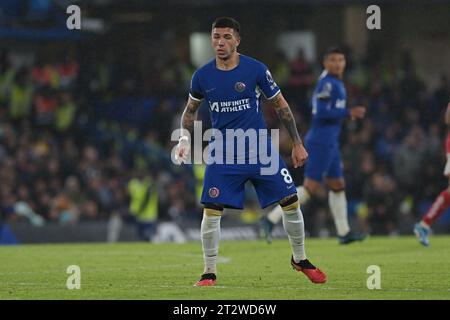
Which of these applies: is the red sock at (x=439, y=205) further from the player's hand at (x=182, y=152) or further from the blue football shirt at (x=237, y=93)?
the player's hand at (x=182, y=152)

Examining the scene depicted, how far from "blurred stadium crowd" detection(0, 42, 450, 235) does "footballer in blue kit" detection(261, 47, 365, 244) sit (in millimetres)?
6526

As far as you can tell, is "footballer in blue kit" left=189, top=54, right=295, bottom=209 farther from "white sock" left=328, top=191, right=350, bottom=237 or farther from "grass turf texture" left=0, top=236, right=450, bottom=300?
"white sock" left=328, top=191, right=350, bottom=237

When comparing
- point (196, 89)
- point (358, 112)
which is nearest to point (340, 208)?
point (358, 112)

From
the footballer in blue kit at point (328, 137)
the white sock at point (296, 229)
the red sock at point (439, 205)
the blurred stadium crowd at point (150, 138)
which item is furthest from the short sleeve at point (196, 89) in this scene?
the blurred stadium crowd at point (150, 138)

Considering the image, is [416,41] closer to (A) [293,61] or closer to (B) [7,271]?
(A) [293,61]

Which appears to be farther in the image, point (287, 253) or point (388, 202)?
point (388, 202)

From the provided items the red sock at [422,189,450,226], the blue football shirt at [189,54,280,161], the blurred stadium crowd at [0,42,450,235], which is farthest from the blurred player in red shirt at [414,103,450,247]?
the blurred stadium crowd at [0,42,450,235]

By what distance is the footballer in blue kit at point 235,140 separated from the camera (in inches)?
419

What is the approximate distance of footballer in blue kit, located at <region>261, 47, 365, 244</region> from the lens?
52.6 ft

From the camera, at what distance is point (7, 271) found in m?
12.8

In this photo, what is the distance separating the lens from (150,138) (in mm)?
26828
